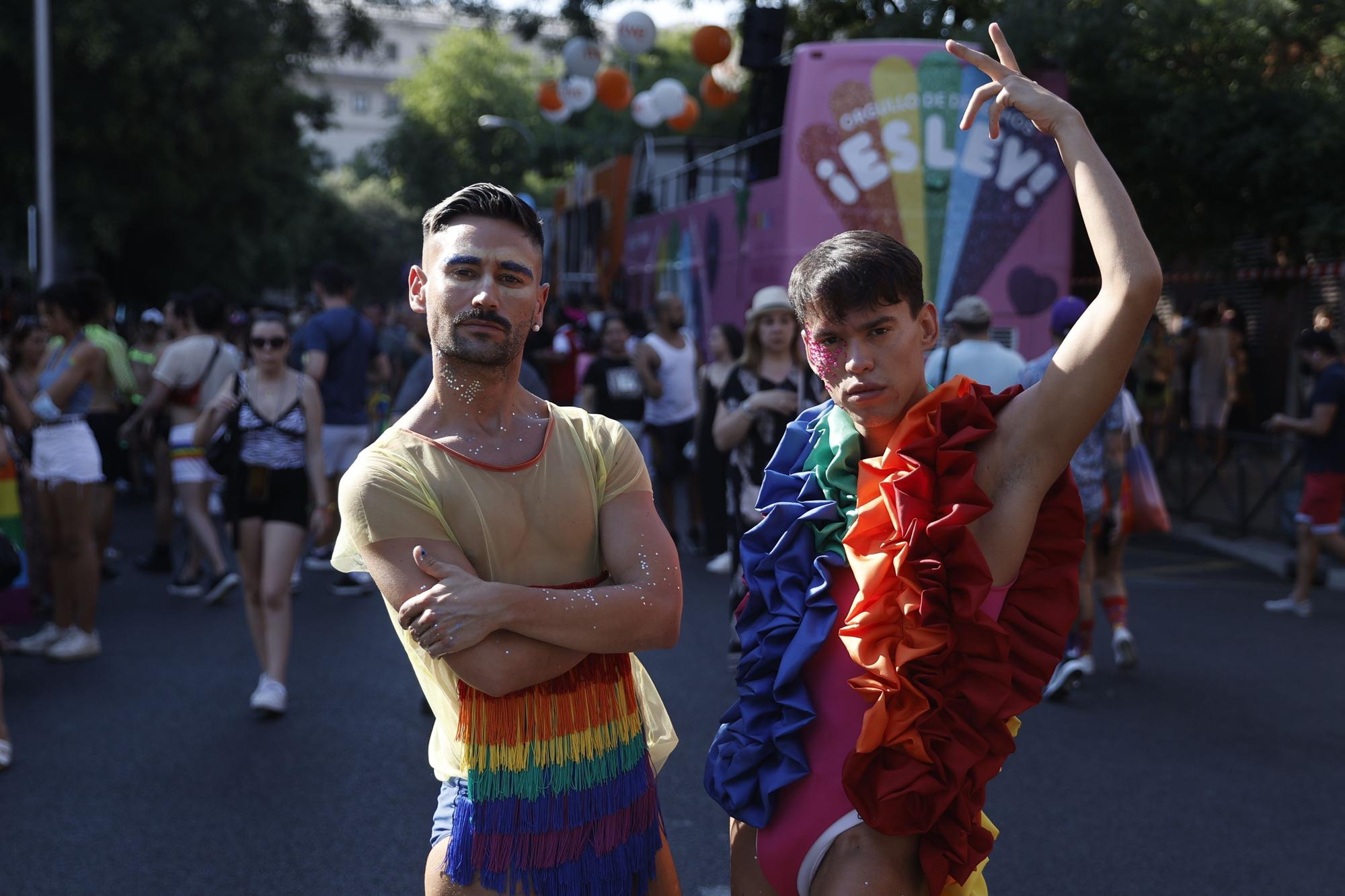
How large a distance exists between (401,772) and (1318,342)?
20.9ft

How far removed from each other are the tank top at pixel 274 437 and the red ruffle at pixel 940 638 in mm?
4407

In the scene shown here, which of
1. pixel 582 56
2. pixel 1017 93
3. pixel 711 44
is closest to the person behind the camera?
pixel 1017 93

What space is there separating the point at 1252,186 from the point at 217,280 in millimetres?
19124

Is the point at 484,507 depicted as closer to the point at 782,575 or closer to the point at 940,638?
the point at 782,575

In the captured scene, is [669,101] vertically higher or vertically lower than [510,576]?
higher

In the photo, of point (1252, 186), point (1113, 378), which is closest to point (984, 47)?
point (1252, 186)

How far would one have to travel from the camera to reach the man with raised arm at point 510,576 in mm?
2273

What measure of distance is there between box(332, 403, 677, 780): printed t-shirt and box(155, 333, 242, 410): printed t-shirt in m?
6.27

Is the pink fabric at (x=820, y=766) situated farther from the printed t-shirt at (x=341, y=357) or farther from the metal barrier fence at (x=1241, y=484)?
the metal barrier fence at (x=1241, y=484)

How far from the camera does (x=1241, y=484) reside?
11773 millimetres

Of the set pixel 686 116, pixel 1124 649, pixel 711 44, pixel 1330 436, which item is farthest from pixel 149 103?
pixel 1124 649

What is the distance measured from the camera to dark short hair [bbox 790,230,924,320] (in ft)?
7.52

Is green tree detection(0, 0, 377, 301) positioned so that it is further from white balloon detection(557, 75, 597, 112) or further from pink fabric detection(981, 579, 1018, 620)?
pink fabric detection(981, 579, 1018, 620)

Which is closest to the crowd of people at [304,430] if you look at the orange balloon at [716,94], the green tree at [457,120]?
the orange balloon at [716,94]
